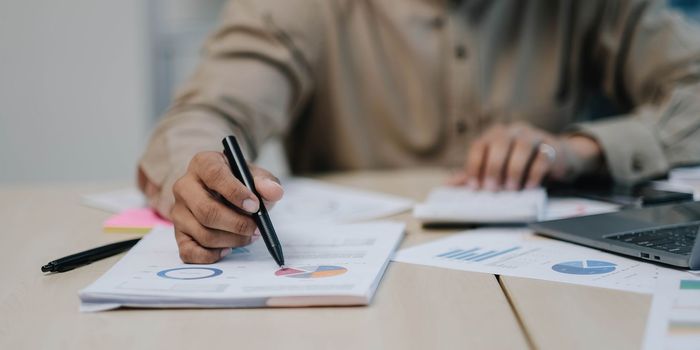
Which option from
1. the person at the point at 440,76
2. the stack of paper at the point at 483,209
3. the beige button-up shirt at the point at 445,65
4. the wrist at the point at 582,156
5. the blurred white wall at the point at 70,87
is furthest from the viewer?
the blurred white wall at the point at 70,87

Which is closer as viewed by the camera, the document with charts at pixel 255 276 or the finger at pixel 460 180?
the document with charts at pixel 255 276

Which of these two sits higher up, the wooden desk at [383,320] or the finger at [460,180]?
the finger at [460,180]

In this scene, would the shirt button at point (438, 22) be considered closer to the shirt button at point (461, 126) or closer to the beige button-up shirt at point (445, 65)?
the beige button-up shirt at point (445, 65)

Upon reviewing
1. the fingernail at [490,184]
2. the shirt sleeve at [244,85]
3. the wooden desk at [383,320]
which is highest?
the shirt sleeve at [244,85]

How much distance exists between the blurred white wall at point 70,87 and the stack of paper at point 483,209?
6.15 ft

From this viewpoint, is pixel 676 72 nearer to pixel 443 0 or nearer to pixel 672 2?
pixel 443 0

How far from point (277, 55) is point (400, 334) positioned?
2.56ft

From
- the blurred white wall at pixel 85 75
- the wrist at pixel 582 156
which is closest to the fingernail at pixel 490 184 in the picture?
the wrist at pixel 582 156

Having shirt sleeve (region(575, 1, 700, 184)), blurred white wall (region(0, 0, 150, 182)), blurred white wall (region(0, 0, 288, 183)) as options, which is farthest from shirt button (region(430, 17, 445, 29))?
blurred white wall (region(0, 0, 150, 182))

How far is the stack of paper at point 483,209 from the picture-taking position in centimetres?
75

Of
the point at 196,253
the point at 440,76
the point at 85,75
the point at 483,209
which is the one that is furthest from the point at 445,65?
the point at 85,75

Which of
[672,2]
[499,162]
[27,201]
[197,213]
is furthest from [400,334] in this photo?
[672,2]

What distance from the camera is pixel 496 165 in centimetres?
92

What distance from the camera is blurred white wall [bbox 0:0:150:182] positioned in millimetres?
2441
